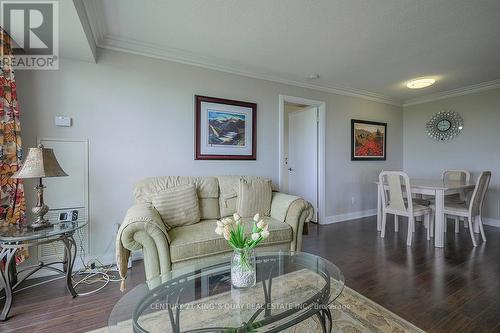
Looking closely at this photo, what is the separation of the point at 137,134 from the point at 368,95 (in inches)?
158

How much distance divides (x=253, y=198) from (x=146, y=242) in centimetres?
124

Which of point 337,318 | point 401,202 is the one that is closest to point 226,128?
point 337,318

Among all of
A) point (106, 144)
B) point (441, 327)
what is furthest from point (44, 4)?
point (441, 327)

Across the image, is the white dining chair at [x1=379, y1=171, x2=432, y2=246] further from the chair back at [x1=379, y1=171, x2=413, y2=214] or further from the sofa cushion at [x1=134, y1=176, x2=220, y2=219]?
the sofa cushion at [x1=134, y1=176, x2=220, y2=219]

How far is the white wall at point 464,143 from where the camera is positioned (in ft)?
12.8

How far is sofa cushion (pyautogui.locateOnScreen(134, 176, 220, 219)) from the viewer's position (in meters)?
2.46

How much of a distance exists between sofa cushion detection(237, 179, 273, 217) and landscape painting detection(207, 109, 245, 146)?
25.5 inches

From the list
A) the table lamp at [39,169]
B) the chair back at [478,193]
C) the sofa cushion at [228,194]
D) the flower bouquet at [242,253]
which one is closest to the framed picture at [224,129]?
the sofa cushion at [228,194]

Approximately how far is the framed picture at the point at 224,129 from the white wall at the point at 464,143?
145 inches

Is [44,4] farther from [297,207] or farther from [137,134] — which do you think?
[297,207]

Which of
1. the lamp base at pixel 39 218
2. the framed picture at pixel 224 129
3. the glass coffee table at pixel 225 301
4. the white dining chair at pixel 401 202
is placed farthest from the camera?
the white dining chair at pixel 401 202

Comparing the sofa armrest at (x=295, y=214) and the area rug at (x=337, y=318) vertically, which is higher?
the sofa armrest at (x=295, y=214)

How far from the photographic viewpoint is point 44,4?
1619 millimetres

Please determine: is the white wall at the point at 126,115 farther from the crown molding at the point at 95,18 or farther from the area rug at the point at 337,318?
the area rug at the point at 337,318
